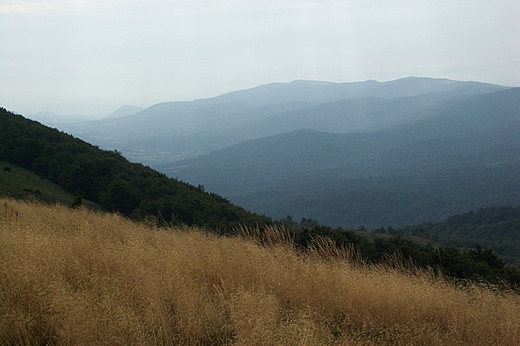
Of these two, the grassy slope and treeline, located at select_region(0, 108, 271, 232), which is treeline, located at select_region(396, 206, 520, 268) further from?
the grassy slope

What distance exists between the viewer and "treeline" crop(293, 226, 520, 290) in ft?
30.3

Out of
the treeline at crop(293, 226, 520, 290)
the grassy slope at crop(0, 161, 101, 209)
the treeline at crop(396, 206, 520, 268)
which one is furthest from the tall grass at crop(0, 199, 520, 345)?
the treeline at crop(396, 206, 520, 268)

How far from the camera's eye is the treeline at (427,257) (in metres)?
9.24

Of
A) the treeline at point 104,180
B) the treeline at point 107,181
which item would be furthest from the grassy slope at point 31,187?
the treeline at point 104,180

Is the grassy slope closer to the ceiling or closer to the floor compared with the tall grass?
closer to the ceiling

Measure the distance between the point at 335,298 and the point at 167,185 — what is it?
62.6 feet

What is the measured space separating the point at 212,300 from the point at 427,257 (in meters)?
8.92

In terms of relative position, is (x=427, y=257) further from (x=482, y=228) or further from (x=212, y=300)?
(x=482, y=228)

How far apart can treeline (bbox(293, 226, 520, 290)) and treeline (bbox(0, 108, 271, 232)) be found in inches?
259

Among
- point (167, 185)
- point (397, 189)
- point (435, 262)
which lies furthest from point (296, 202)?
point (435, 262)

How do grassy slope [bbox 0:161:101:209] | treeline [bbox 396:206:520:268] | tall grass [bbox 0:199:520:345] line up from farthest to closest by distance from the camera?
treeline [bbox 396:206:520:268] < grassy slope [bbox 0:161:101:209] < tall grass [bbox 0:199:520:345]

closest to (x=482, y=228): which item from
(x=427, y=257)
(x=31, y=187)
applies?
(x=427, y=257)

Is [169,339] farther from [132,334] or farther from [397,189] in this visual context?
[397,189]

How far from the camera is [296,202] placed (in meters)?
144
